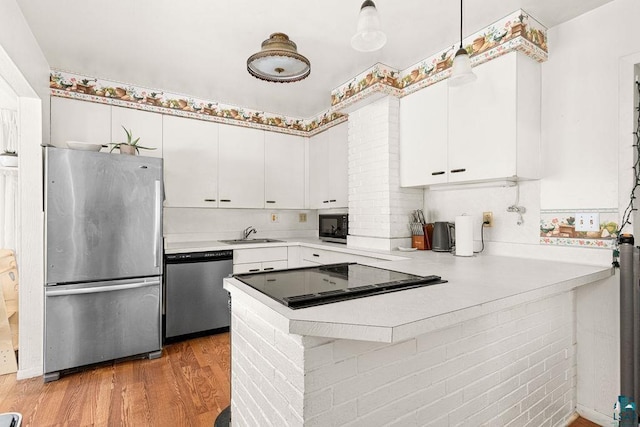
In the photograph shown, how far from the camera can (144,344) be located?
265 cm

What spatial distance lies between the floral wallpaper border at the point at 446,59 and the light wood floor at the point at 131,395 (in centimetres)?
253

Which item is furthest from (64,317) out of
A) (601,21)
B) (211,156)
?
(601,21)

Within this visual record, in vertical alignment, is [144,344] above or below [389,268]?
below

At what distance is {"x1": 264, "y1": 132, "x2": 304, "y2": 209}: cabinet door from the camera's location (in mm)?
4004

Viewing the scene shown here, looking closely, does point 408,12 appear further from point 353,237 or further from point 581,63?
point 353,237

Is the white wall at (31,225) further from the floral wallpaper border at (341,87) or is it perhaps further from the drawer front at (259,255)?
the drawer front at (259,255)

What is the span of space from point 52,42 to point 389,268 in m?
2.89

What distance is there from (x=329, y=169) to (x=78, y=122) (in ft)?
8.21

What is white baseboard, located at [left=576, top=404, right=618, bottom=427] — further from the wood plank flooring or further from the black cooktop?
the black cooktop

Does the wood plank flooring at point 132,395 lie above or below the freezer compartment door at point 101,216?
below

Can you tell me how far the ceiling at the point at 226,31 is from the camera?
6.41 ft

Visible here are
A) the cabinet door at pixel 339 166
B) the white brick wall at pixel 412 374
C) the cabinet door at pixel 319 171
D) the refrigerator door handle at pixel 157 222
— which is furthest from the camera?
the cabinet door at pixel 319 171

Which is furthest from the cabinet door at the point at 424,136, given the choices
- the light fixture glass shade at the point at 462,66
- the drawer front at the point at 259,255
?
the drawer front at the point at 259,255

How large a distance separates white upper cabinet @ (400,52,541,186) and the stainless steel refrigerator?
2.23m
